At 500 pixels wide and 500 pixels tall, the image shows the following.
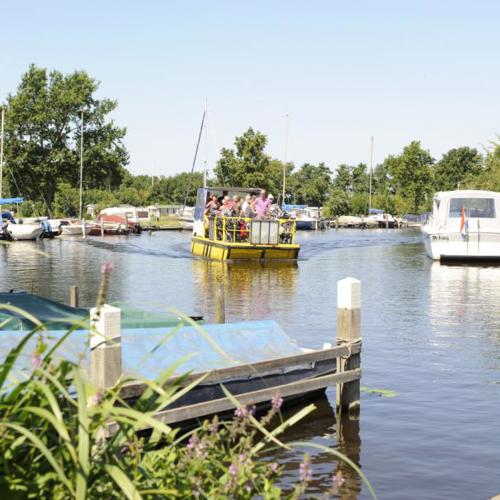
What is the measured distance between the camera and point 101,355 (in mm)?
7133

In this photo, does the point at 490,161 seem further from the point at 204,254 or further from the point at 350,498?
the point at 350,498

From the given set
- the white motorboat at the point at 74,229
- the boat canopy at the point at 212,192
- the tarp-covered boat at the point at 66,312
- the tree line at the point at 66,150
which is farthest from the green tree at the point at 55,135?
the tarp-covered boat at the point at 66,312

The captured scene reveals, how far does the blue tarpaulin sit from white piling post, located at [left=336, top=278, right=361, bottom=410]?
0.73 meters

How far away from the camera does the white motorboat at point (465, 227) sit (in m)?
37.8

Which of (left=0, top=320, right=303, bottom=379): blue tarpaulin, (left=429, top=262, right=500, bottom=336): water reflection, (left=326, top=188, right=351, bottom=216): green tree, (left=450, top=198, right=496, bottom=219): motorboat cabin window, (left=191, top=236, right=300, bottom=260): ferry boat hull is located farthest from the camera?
(left=326, top=188, right=351, bottom=216): green tree

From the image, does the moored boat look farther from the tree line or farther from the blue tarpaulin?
the blue tarpaulin

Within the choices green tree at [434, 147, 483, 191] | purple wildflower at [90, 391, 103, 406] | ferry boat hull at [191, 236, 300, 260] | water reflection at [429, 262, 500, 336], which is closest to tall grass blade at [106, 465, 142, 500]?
purple wildflower at [90, 391, 103, 406]

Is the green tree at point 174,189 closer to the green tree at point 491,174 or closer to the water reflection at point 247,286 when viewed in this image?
the green tree at point 491,174

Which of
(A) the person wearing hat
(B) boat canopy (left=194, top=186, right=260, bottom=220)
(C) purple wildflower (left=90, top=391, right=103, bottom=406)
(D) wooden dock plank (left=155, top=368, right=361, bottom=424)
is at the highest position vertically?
(B) boat canopy (left=194, top=186, right=260, bottom=220)

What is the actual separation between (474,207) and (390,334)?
22774 mm

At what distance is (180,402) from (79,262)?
105ft

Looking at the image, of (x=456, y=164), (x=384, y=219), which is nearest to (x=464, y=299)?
(x=384, y=219)

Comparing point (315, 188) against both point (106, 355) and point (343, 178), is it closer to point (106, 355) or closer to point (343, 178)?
point (343, 178)

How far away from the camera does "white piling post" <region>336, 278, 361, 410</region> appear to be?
10.1 meters
